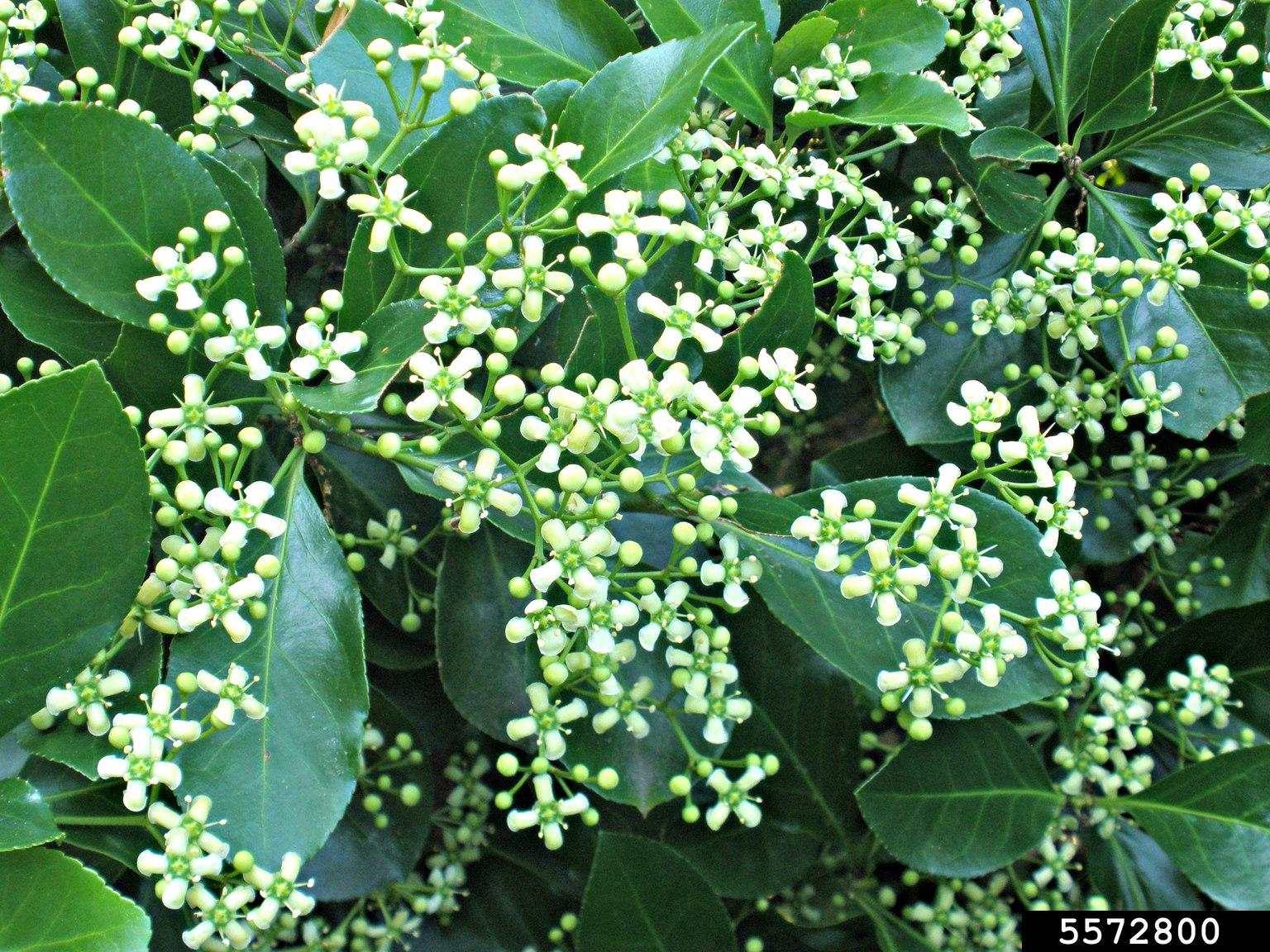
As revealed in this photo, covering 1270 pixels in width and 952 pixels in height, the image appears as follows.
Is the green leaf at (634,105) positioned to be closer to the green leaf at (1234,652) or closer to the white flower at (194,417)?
the white flower at (194,417)

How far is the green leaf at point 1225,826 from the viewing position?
4.91 feet

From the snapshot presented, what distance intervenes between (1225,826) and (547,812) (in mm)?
974

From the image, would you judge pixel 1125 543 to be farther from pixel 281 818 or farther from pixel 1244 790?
pixel 281 818

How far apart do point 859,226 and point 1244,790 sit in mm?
972

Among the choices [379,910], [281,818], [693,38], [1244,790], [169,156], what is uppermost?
[693,38]

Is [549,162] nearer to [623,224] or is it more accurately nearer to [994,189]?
[623,224]

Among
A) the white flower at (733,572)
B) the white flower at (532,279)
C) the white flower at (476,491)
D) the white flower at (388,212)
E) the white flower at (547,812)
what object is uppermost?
the white flower at (388,212)

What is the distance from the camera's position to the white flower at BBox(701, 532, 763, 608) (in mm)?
1245

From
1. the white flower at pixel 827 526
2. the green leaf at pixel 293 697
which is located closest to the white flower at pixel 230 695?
the green leaf at pixel 293 697

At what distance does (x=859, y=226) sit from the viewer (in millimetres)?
1581

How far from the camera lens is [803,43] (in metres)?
1.38

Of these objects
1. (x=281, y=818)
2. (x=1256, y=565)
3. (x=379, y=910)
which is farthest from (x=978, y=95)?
(x=379, y=910)

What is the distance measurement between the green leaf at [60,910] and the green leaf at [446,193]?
613 millimetres

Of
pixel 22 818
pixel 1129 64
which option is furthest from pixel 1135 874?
pixel 22 818
